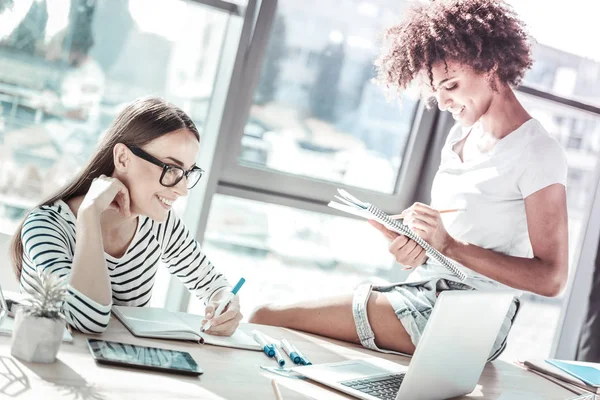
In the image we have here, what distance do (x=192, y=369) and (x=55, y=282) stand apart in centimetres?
29

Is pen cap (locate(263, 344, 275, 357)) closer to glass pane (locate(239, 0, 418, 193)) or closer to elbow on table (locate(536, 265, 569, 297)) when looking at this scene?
elbow on table (locate(536, 265, 569, 297))

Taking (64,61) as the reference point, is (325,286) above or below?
below

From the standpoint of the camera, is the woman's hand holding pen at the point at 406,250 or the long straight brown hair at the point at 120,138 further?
the woman's hand holding pen at the point at 406,250

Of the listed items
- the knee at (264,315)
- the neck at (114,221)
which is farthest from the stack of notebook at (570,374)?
the neck at (114,221)

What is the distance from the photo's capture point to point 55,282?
3.91 feet

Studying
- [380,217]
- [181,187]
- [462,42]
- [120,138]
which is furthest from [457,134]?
[120,138]

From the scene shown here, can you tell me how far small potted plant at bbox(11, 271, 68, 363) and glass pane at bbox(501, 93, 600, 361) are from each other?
9.48 ft

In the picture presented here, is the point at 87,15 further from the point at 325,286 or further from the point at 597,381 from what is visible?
the point at 597,381

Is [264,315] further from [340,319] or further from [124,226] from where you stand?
[124,226]

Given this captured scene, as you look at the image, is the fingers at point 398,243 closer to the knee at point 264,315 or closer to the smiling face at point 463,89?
the knee at point 264,315

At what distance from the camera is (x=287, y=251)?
340 centimetres

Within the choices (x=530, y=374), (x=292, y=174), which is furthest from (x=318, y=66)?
(x=530, y=374)

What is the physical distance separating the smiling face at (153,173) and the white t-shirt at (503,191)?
2.88 feet

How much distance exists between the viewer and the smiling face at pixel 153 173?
1.75 metres
